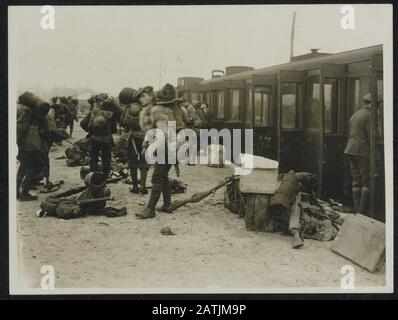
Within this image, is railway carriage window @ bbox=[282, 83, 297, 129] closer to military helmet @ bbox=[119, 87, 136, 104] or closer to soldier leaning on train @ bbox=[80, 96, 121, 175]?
military helmet @ bbox=[119, 87, 136, 104]

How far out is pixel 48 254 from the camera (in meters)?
4.07

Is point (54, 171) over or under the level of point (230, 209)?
over

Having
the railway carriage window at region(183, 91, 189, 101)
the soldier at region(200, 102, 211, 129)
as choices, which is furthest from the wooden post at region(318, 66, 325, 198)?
the railway carriage window at region(183, 91, 189, 101)

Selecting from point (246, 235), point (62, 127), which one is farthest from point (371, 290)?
point (62, 127)

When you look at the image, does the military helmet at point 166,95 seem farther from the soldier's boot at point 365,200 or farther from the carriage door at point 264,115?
the soldier's boot at point 365,200

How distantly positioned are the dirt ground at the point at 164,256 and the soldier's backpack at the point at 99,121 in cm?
85

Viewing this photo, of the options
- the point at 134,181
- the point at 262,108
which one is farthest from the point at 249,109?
the point at 134,181

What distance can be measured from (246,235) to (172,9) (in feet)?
7.43

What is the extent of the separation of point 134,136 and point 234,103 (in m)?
1.32

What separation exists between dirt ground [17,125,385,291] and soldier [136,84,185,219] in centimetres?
20

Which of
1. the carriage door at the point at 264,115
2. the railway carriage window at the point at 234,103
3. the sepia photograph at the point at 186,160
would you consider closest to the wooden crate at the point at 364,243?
the sepia photograph at the point at 186,160

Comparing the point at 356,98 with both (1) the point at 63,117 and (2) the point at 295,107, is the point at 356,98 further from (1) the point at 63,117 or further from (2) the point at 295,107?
(1) the point at 63,117

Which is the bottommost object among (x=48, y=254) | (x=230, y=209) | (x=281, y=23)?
(x=48, y=254)
